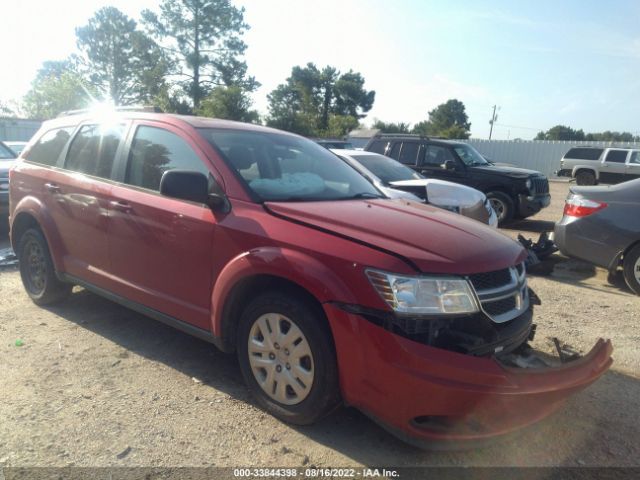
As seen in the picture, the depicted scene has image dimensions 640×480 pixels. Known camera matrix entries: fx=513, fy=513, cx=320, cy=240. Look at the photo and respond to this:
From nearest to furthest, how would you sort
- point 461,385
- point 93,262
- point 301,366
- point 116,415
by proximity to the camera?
point 461,385, point 301,366, point 116,415, point 93,262

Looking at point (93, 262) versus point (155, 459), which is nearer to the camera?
point (155, 459)

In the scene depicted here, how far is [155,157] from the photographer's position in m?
3.85

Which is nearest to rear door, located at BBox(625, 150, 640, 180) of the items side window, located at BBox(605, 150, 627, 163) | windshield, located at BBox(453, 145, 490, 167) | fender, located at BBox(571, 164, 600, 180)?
side window, located at BBox(605, 150, 627, 163)

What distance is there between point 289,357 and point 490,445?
3.73 ft

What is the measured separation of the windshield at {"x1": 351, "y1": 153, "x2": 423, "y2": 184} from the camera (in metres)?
8.20

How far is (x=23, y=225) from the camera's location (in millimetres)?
4945

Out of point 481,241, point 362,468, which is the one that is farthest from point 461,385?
point 481,241

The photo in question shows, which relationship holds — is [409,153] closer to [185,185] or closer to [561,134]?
[185,185]

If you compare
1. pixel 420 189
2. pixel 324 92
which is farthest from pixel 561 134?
pixel 420 189

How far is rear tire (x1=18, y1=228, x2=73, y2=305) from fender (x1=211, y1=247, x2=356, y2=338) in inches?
90.2

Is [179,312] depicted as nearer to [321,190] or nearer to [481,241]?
[321,190]

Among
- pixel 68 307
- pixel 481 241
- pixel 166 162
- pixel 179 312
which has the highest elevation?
pixel 166 162

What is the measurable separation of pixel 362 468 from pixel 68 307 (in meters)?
3.53

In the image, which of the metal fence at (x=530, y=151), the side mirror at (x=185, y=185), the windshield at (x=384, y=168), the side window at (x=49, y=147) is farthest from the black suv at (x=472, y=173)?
Answer: the metal fence at (x=530, y=151)
